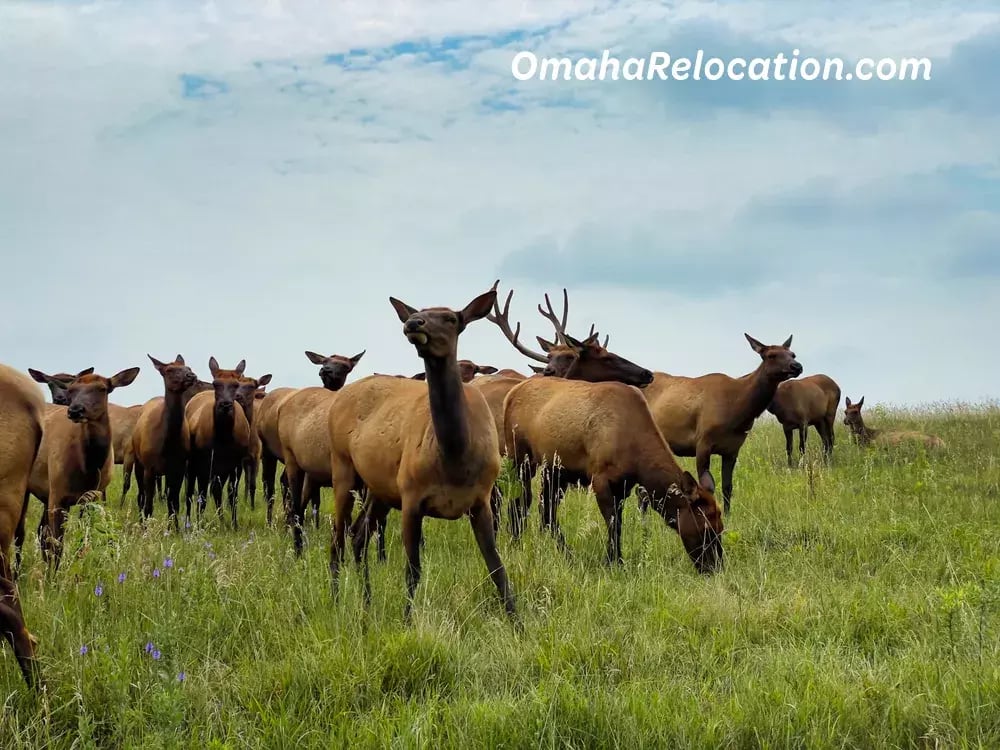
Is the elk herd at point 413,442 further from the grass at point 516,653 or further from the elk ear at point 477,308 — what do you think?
the grass at point 516,653

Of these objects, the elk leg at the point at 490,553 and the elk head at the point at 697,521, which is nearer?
the elk leg at the point at 490,553

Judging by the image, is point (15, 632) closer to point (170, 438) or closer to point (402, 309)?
point (402, 309)

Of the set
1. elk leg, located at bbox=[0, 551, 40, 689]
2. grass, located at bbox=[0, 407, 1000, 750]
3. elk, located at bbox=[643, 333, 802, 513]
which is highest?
elk, located at bbox=[643, 333, 802, 513]

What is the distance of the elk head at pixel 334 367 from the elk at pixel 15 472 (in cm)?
674

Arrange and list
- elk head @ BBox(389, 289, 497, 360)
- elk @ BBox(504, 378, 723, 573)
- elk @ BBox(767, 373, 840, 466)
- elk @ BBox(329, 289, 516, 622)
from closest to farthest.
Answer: elk head @ BBox(389, 289, 497, 360)
elk @ BBox(329, 289, 516, 622)
elk @ BBox(504, 378, 723, 573)
elk @ BBox(767, 373, 840, 466)

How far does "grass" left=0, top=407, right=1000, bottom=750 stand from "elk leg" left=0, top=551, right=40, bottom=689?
4.1 inches

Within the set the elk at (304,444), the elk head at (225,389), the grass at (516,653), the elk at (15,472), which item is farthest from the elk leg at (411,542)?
the elk head at (225,389)

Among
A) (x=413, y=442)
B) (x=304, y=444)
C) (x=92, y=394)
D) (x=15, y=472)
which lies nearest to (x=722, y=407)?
(x=304, y=444)

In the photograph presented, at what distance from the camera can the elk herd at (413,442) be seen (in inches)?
249

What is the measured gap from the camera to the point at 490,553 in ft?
21.4

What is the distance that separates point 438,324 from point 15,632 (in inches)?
119

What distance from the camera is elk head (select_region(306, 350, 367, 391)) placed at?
12.3 m

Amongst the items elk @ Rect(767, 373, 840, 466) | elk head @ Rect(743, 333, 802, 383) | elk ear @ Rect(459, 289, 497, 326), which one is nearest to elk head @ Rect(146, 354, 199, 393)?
elk ear @ Rect(459, 289, 497, 326)

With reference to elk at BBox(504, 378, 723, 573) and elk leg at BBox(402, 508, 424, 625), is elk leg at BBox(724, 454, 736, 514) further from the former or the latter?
elk leg at BBox(402, 508, 424, 625)
